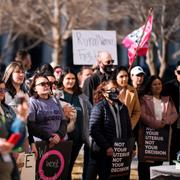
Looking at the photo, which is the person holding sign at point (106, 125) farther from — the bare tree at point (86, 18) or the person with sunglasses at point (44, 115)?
the bare tree at point (86, 18)

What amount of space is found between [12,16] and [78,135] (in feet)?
63.7

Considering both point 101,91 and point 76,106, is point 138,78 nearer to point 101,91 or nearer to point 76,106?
Answer: point 76,106

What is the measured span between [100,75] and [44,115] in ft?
6.31

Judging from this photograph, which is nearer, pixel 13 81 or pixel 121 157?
pixel 13 81

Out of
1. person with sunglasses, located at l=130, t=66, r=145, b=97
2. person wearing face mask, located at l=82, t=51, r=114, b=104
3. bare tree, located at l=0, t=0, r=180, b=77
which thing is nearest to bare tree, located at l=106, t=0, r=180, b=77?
bare tree, located at l=0, t=0, r=180, b=77

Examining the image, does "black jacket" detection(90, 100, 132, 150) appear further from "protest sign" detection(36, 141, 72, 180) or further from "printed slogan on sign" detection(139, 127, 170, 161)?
"printed slogan on sign" detection(139, 127, 170, 161)

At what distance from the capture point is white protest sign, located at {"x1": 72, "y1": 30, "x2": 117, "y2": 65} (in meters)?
13.2

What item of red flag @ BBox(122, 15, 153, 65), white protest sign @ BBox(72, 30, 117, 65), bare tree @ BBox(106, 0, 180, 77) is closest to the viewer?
red flag @ BBox(122, 15, 153, 65)

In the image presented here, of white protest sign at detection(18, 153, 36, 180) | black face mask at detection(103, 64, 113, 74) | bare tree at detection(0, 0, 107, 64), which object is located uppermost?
bare tree at detection(0, 0, 107, 64)

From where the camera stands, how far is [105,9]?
2953 centimetres

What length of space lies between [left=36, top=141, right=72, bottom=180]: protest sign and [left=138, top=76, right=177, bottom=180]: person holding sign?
193cm

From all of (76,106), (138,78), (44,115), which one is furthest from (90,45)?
(44,115)

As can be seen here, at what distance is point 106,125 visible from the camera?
9.85 meters

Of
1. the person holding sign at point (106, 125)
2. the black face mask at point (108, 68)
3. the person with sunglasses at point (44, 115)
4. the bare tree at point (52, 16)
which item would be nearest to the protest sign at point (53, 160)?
the person with sunglasses at point (44, 115)
